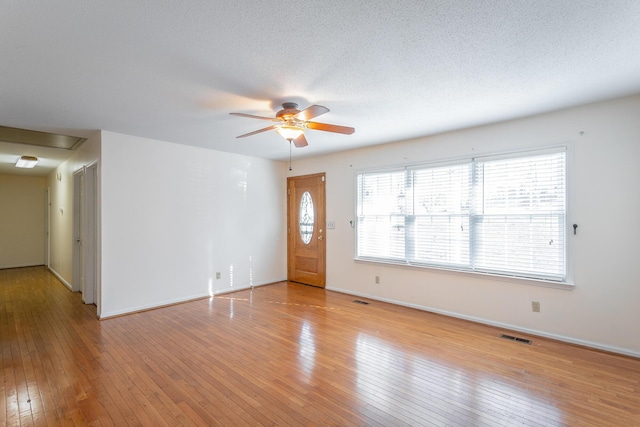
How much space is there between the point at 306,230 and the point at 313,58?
4176mm

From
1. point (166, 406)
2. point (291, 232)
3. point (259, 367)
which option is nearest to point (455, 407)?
point (259, 367)

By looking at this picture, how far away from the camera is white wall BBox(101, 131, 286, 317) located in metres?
4.19

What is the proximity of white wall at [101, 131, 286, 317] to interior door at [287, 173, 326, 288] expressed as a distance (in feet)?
1.04

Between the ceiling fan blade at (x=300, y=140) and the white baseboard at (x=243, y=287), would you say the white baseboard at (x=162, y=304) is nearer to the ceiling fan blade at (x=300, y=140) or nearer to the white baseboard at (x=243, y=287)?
the white baseboard at (x=243, y=287)

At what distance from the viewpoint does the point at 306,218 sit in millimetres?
6137

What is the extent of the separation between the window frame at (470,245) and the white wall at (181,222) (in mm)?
1994

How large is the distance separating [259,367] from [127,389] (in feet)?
3.42

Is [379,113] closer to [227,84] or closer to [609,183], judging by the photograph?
[227,84]

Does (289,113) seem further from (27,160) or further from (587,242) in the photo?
(27,160)

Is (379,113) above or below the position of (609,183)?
above

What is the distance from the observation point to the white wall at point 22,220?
7.71 metres

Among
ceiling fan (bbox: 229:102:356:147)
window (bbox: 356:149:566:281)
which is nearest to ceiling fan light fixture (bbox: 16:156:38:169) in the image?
ceiling fan (bbox: 229:102:356:147)

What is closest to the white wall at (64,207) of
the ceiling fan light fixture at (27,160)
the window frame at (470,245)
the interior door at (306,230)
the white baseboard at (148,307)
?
the ceiling fan light fixture at (27,160)

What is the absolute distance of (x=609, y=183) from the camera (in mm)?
3098
